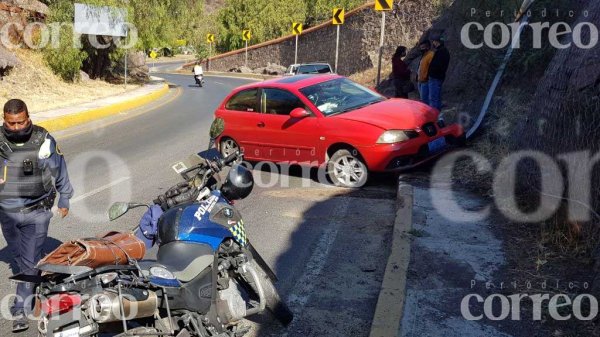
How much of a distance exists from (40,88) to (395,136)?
17.3 meters

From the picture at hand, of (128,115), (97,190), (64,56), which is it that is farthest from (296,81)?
(64,56)

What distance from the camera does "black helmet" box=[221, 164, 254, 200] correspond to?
3.94 metres

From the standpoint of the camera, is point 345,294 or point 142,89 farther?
point 142,89

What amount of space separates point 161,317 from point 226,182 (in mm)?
1008

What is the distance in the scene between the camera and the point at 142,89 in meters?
27.6

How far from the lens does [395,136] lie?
8391mm

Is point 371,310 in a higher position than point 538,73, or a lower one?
lower

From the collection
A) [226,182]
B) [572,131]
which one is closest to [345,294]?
[226,182]

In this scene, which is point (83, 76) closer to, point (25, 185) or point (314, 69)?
point (314, 69)

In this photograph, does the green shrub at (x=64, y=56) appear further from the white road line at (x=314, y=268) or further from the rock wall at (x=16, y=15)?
the white road line at (x=314, y=268)

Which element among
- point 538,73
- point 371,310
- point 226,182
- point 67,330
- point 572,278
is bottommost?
point 371,310

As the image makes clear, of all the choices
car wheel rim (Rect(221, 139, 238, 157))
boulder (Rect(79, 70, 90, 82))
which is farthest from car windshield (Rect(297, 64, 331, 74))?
car wheel rim (Rect(221, 139, 238, 157))

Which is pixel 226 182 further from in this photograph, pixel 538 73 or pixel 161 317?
pixel 538 73

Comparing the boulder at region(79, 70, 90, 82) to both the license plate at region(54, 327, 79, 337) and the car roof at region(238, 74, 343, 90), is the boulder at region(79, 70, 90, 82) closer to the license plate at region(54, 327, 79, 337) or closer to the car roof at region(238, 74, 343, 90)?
the car roof at region(238, 74, 343, 90)
